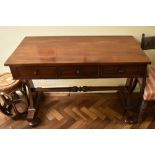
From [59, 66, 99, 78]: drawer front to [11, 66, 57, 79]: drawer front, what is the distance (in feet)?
0.20

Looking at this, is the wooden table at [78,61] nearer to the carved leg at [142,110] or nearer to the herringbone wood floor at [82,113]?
the carved leg at [142,110]

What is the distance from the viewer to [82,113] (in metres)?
1.75

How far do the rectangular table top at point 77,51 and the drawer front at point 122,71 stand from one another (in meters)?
0.06

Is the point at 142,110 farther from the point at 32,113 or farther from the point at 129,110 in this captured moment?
the point at 32,113

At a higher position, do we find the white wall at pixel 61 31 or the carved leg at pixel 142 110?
the white wall at pixel 61 31

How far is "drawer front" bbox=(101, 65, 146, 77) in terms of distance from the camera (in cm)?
124

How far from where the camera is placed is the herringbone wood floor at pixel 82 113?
5.29ft

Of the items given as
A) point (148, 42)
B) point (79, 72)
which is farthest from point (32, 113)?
point (148, 42)

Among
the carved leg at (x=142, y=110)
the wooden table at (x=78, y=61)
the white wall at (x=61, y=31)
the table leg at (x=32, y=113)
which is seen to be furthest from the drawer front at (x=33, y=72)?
the carved leg at (x=142, y=110)

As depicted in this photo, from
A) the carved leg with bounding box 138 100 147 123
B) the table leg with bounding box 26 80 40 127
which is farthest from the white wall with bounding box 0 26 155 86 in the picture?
the carved leg with bounding box 138 100 147 123
